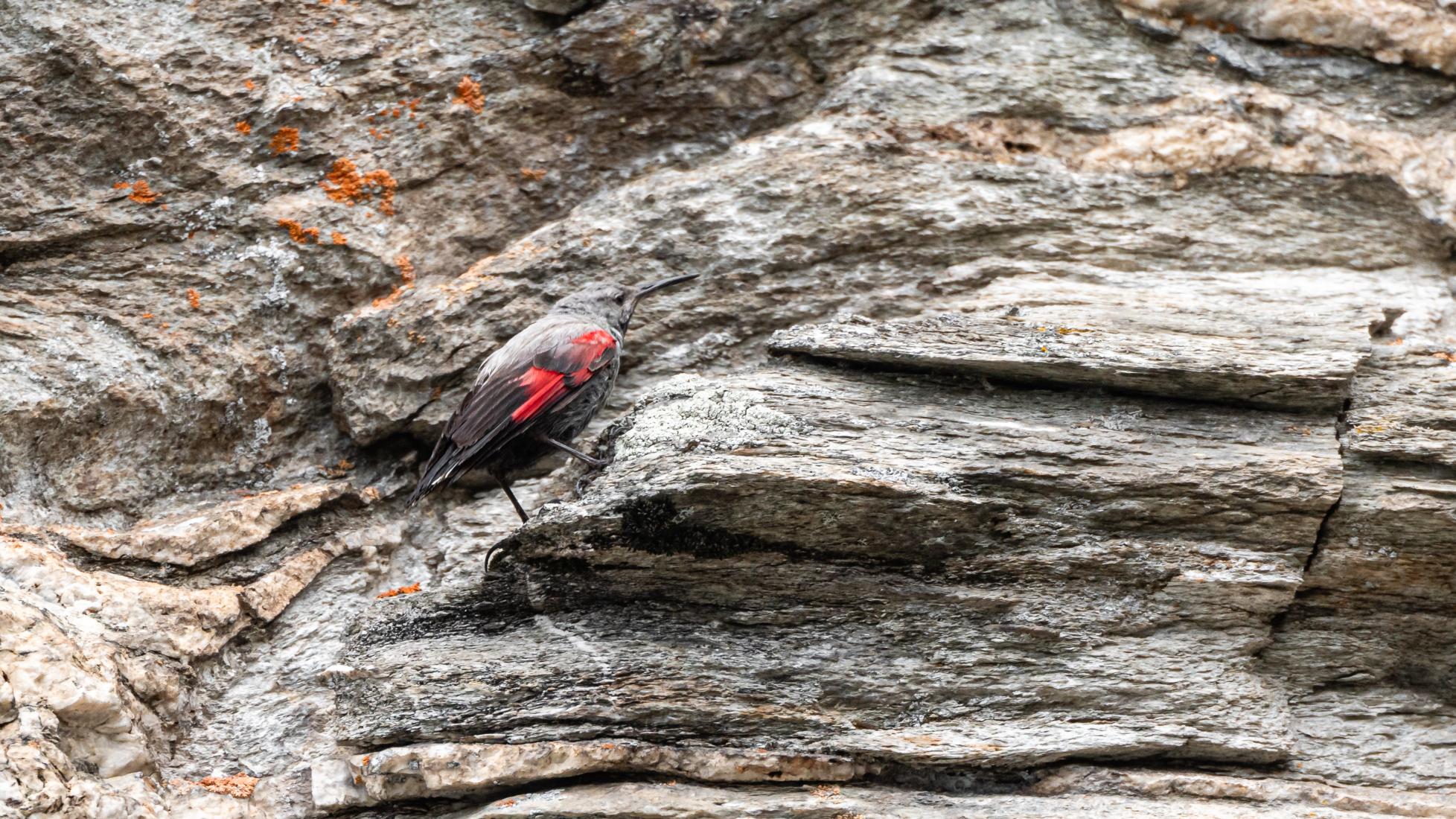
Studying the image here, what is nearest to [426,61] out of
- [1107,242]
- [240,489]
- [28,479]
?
[240,489]

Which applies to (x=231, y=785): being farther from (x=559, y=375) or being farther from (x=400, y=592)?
(x=559, y=375)

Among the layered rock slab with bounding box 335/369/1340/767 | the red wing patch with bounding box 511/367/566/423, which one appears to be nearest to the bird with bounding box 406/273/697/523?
the red wing patch with bounding box 511/367/566/423

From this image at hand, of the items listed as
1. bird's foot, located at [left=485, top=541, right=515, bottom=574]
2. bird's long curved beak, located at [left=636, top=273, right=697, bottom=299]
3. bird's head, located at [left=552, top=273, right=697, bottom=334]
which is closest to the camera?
bird's foot, located at [left=485, top=541, right=515, bottom=574]

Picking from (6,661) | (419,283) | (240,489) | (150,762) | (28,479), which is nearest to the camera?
(6,661)

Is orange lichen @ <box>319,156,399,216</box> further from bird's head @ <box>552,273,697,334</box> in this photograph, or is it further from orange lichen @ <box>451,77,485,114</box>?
bird's head @ <box>552,273,697,334</box>

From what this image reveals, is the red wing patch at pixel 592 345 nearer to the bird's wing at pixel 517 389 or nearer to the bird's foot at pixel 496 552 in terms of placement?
the bird's wing at pixel 517 389

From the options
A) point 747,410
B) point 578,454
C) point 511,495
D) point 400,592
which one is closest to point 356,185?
point 511,495

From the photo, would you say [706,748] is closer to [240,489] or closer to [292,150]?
[240,489]
